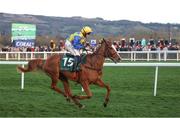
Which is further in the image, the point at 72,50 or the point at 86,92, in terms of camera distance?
the point at 72,50

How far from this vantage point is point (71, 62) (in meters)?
11.6

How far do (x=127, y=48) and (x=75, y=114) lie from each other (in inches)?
1106

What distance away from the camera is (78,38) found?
12016 mm

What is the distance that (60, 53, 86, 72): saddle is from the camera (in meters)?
11.6

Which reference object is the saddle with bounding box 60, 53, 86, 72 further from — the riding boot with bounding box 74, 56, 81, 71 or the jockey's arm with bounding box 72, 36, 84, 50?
the jockey's arm with bounding box 72, 36, 84, 50

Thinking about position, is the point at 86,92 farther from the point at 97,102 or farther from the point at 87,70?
the point at 97,102

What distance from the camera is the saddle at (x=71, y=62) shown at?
11641 mm

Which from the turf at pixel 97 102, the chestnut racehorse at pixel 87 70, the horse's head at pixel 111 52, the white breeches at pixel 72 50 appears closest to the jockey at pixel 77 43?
the white breeches at pixel 72 50

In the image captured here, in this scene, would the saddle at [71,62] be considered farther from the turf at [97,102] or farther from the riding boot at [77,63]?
the turf at [97,102]

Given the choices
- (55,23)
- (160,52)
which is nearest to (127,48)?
(160,52)

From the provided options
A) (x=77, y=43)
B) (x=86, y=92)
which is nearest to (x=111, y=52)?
(x=77, y=43)

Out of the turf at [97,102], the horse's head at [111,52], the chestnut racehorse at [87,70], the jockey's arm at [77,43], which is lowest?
the turf at [97,102]

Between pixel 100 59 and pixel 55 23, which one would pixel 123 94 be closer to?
pixel 100 59

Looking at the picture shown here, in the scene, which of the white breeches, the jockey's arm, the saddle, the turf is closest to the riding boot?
the saddle
